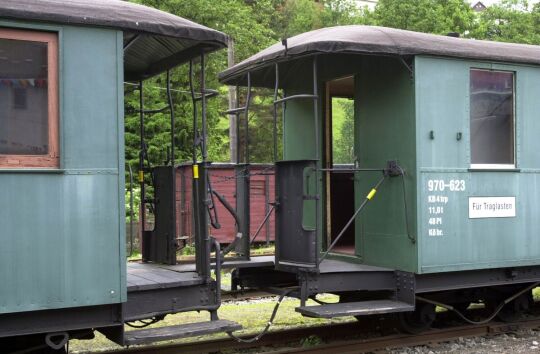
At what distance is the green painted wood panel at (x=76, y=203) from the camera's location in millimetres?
4531

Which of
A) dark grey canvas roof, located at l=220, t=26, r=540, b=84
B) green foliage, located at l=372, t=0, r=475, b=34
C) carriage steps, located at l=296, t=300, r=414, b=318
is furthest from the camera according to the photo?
green foliage, located at l=372, t=0, r=475, b=34

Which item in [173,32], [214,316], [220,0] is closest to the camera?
[173,32]

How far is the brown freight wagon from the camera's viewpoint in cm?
1334

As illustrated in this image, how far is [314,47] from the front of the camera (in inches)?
234

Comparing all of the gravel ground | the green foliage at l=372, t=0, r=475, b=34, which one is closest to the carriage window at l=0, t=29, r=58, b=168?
the gravel ground

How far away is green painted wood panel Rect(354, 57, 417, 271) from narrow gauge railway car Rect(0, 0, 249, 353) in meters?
2.41

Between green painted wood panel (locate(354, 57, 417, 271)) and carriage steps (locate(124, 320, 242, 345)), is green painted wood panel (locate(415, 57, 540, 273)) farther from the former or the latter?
carriage steps (locate(124, 320, 242, 345))

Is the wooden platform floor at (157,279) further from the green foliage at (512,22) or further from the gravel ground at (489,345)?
the green foliage at (512,22)

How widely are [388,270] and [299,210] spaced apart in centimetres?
123

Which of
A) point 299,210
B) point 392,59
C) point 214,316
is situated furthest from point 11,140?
point 392,59

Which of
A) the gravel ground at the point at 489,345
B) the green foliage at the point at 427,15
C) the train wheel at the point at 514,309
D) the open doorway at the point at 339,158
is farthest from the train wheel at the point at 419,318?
the green foliage at the point at 427,15

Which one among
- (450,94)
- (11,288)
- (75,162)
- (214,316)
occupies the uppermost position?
(450,94)

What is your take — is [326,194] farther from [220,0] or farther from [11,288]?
[220,0]

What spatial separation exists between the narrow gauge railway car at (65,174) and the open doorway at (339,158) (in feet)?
9.61
